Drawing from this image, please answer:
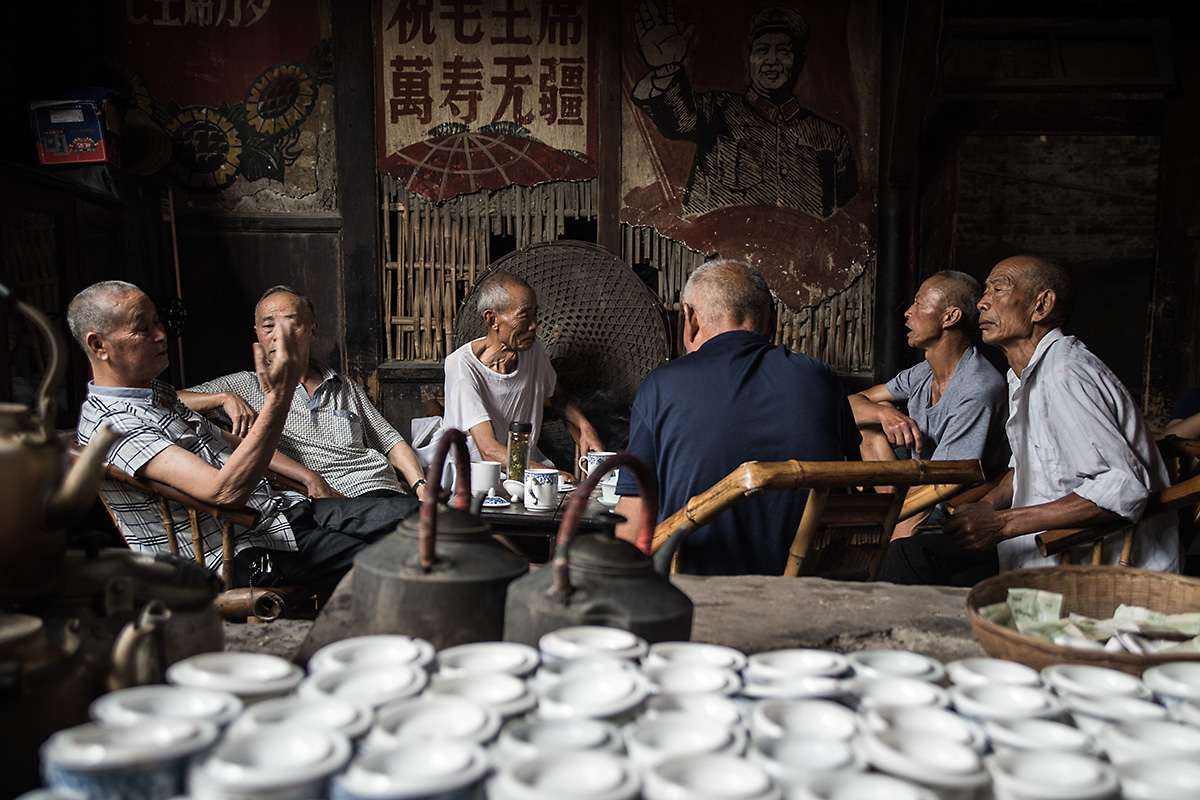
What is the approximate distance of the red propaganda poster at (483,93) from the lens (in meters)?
4.79

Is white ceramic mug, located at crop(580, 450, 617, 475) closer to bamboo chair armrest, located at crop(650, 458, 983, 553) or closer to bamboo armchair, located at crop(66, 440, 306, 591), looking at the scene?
bamboo chair armrest, located at crop(650, 458, 983, 553)

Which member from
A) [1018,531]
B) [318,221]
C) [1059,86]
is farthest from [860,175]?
[318,221]

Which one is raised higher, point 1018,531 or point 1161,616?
point 1161,616

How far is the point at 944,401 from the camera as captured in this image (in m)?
3.44

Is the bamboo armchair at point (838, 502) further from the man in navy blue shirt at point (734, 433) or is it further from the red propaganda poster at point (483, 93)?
the red propaganda poster at point (483, 93)

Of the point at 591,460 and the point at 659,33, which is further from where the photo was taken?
the point at 659,33

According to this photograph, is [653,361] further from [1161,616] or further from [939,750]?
[939,750]

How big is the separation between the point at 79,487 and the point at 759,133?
441 cm

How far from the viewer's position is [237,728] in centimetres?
91

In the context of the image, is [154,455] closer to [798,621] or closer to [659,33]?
[798,621]

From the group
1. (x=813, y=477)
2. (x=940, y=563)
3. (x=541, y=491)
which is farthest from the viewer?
(x=940, y=563)

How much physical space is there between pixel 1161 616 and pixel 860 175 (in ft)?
12.5

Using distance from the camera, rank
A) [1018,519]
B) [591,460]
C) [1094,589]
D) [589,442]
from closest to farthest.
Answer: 1. [1094,589]
2. [1018,519]
3. [591,460]
4. [589,442]

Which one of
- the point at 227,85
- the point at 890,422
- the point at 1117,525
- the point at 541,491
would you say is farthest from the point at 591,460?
the point at 227,85
